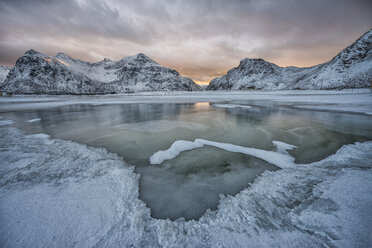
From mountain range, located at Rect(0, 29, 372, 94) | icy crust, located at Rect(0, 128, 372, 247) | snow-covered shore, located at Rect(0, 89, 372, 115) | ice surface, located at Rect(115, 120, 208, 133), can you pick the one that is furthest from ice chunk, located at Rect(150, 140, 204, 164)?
mountain range, located at Rect(0, 29, 372, 94)

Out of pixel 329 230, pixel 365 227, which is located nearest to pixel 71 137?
pixel 329 230

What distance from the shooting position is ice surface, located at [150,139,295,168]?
12.2 ft

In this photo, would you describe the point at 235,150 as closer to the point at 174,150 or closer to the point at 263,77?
the point at 174,150

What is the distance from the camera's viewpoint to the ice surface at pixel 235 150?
12.2 ft

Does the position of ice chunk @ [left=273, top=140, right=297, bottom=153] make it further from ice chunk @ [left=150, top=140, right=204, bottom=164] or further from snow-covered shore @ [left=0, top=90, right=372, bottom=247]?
ice chunk @ [left=150, top=140, right=204, bottom=164]

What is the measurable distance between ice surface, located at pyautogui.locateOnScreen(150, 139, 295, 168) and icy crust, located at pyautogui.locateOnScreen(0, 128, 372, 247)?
0.45 meters

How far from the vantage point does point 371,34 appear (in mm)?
101938

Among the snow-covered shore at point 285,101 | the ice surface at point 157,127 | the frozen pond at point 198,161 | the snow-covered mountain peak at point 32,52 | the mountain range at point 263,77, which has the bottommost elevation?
the frozen pond at point 198,161

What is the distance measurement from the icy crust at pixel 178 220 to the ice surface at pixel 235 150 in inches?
17.9

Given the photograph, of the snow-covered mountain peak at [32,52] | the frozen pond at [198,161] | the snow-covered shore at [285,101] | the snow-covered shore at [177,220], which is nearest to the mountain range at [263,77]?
the snow-covered mountain peak at [32,52]

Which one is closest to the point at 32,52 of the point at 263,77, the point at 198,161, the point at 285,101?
the point at 285,101

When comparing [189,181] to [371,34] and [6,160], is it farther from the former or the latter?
[371,34]

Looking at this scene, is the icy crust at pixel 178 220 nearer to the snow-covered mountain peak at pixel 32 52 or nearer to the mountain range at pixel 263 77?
the mountain range at pixel 263 77

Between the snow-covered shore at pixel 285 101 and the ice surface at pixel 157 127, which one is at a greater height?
the snow-covered shore at pixel 285 101
